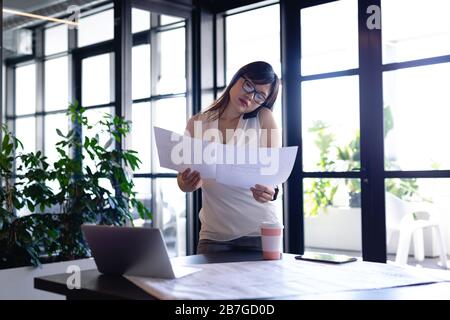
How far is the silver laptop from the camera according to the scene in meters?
1.26

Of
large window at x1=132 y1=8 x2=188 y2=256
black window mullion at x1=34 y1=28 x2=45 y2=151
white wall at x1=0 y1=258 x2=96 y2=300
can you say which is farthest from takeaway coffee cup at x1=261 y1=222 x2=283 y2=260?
black window mullion at x1=34 y1=28 x2=45 y2=151

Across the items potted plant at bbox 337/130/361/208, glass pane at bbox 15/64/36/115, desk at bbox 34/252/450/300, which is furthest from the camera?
glass pane at bbox 15/64/36/115

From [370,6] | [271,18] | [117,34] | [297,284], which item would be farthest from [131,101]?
[297,284]

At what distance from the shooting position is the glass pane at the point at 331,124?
3.63 m

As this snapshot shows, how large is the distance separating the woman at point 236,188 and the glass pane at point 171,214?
87.4 inches

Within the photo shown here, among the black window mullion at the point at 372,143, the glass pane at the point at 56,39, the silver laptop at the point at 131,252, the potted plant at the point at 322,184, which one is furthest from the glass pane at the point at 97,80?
the silver laptop at the point at 131,252

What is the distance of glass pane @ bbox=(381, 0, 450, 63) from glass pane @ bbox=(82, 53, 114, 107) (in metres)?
2.03

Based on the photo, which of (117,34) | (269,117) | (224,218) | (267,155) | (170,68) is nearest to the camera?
(267,155)

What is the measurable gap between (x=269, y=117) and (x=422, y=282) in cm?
90

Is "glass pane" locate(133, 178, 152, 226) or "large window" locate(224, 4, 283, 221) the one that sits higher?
"large window" locate(224, 4, 283, 221)

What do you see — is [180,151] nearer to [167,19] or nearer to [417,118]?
[417,118]

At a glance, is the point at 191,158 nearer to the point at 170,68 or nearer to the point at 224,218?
the point at 224,218

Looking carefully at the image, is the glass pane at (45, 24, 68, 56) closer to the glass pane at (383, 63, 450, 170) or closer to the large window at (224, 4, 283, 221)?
the large window at (224, 4, 283, 221)

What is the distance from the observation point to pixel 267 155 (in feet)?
5.43
